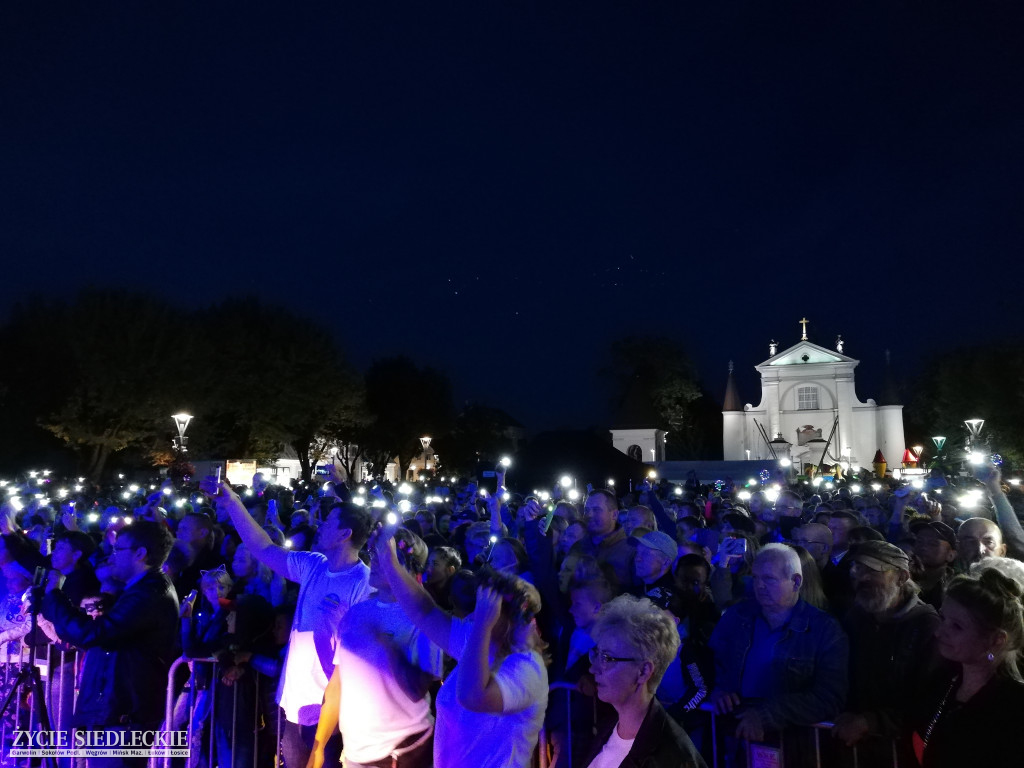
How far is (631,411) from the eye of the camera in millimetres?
71500

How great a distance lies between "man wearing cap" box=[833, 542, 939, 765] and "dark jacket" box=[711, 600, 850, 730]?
0.43ft

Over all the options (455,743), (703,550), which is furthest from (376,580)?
(703,550)

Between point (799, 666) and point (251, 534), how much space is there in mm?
3413

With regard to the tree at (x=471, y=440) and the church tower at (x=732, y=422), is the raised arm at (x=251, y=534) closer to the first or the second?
the tree at (x=471, y=440)

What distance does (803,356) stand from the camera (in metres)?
72.9

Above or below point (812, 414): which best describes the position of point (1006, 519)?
below

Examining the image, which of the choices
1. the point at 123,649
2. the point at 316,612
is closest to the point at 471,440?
the point at 123,649

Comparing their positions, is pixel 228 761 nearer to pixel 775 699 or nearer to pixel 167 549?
pixel 167 549

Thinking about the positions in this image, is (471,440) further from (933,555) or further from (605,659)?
(605,659)

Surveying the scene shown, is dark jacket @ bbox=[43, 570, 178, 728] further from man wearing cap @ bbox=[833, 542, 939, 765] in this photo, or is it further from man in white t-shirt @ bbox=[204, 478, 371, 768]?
man wearing cap @ bbox=[833, 542, 939, 765]

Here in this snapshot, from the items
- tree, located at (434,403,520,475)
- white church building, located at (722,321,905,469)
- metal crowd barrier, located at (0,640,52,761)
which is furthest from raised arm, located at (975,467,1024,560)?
white church building, located at (722,321,905,469)

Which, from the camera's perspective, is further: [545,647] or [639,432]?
[639,432]

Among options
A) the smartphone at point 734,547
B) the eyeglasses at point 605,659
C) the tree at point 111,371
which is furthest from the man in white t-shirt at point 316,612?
the tree at point 111,371

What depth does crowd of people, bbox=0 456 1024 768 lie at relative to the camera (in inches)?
119
